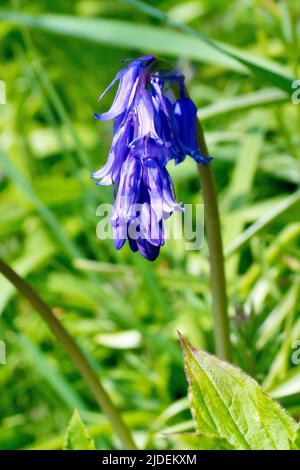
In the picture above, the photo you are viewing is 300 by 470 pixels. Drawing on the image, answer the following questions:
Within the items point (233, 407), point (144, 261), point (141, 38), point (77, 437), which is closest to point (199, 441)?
point (233, 407)

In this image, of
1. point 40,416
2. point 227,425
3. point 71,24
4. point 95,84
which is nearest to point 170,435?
point 227,425

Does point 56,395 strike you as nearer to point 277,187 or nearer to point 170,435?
point 277,187

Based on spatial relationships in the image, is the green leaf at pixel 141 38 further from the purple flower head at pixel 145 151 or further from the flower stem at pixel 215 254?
the purple flower head at pixel 145 151

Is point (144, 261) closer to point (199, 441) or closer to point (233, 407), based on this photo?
point (233, 407)

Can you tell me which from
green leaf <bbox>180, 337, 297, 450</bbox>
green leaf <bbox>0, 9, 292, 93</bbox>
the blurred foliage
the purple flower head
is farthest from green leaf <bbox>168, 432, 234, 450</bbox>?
green leaf <bbox>0, 9, 292, 93</bbox>

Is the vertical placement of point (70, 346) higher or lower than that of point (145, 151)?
lower
